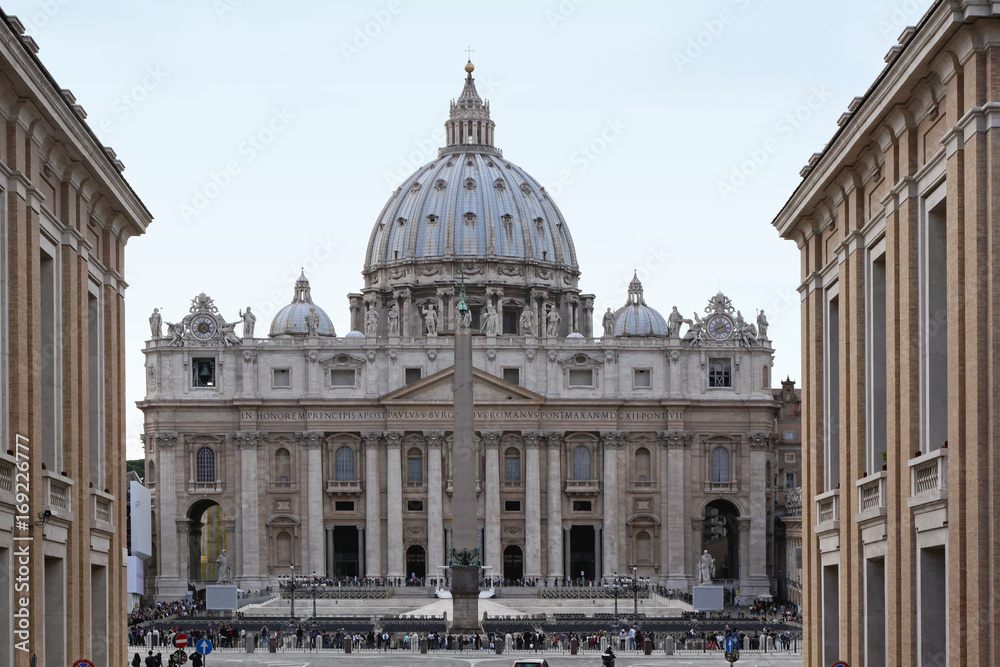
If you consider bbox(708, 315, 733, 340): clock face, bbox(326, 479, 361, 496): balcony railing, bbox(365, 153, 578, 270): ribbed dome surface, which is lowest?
bbox(326, 479, 361, 496): balcony railing

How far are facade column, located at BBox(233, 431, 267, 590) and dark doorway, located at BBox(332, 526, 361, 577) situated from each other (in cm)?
640

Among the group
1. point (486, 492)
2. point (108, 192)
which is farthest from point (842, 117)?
point (486, 492)

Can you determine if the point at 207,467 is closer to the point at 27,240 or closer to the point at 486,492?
the point at 486,492

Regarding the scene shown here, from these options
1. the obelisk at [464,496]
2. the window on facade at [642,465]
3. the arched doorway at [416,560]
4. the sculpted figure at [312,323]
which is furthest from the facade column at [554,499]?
the obelisk at [464,496]

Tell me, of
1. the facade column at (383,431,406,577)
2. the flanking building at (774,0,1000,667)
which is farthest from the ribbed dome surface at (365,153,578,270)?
the flanking building at (774,0,1000,667)

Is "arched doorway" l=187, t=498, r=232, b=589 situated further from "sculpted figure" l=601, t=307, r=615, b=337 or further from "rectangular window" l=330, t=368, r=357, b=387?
"sculpted figure" l=601, t=307, r=615, b=337

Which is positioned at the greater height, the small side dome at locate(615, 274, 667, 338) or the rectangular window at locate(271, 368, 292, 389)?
the small side dome at locate(615, 274, 667, 338)

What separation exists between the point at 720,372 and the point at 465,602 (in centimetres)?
5424

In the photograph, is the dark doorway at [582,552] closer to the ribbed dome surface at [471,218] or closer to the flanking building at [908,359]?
the ribbed dome surface at [471,218]

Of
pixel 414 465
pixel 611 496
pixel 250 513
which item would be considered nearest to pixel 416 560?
pixel 414 465

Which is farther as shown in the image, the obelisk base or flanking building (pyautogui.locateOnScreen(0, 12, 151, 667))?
the obelisk base

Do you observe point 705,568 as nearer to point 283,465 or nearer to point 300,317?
point 283,465

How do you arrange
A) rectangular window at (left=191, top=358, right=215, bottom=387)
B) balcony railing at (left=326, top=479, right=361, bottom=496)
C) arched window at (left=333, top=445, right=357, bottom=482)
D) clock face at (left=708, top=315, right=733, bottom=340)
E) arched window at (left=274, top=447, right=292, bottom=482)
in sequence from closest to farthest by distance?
balcony railing at (left=326, top=479, right=361, bottom=496) → arched window at (left=274, top=447, right=292, bottom=482) → arched window at (left=333, top=445, right=357, bottom=482) → rectangular window at (left=191, top=358, right=215, bottom=387) → clock face at (left=708, top=315, right=733, bottom=340)

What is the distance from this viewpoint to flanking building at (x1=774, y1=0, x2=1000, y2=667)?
1018 inches
